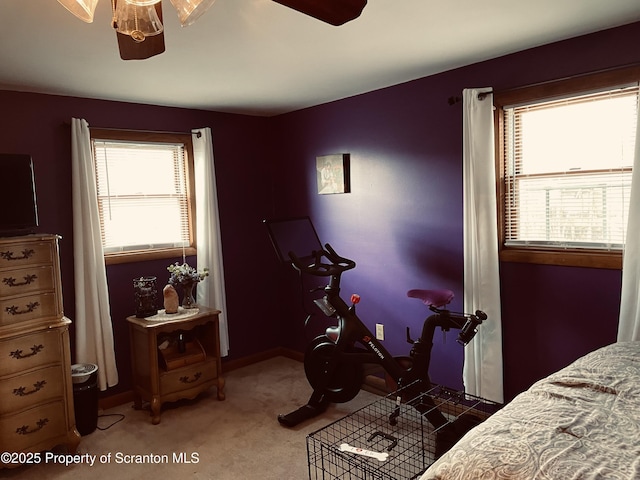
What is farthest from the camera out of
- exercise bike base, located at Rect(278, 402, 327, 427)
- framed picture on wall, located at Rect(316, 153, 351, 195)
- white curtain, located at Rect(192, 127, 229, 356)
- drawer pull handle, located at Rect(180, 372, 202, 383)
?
white curtain, located at Rect(192, 127, 229, 356)

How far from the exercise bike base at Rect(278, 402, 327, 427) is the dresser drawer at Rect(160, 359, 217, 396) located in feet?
2.33

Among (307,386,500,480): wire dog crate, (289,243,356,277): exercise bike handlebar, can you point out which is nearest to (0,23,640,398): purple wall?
(307,386,500,480): wire dog crate

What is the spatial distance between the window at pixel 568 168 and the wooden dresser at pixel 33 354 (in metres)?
2.81

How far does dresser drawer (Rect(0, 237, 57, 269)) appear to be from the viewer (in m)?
2.71

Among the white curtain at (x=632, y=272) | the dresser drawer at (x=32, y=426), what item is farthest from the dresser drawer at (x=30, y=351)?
the white curtain at (x=632, y=272)

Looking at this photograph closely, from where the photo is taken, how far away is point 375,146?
3678 millimetres

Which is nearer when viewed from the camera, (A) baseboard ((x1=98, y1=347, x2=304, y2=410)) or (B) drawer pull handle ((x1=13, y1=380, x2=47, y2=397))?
(B) drawer pull handle ((x1=13, y1=380, x2=47, y2=397))

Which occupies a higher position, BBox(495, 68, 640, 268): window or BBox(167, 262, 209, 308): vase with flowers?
BBox(495, 68, 640, 268): window

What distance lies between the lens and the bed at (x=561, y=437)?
3.92 ft

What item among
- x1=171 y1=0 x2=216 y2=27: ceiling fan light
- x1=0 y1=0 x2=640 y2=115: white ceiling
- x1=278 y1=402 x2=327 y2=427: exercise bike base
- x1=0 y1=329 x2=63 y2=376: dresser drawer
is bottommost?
x1=278 y1=402 x2=327 y2=427: exercise bike base

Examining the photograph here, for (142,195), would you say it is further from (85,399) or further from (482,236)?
(482,236)

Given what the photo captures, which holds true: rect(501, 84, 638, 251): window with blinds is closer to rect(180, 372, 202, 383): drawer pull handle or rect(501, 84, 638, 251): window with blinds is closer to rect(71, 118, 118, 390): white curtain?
rect(180, 372, 202, 383): drawer pull handle

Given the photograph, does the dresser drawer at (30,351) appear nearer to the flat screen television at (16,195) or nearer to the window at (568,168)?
the flat screen television at (16,195)

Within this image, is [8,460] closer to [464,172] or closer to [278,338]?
[278,338]
